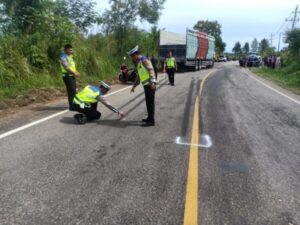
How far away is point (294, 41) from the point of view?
3888cm

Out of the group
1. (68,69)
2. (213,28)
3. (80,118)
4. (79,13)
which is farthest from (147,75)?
(213,28)

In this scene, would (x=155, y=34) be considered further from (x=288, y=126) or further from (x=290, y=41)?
(x=288, y=126)

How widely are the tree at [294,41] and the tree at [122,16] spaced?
1716 centimetres

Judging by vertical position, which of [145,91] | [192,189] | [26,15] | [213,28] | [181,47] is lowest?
[192,189]

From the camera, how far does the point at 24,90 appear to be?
12.0 meters

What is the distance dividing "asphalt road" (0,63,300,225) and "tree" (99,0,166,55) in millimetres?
21655

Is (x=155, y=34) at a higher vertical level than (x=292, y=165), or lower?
higher

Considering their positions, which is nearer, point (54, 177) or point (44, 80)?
point (54, 177)

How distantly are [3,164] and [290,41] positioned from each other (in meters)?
40.6

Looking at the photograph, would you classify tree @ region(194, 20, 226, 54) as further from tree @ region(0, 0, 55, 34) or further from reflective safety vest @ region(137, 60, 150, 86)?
reflective safety vest @ region(137, 60, 150, 86)

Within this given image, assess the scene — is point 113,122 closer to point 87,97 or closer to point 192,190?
point 87,97

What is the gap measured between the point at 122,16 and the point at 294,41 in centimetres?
2073

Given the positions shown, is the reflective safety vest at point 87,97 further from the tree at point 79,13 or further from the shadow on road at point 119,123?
the tree at point 79,13

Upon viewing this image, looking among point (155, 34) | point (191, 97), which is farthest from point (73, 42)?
point (155, 34)
